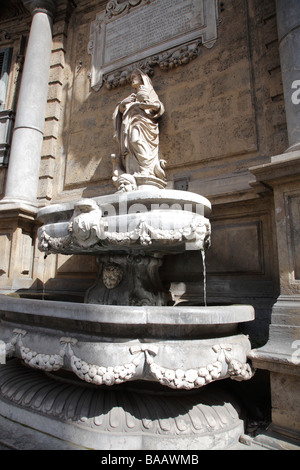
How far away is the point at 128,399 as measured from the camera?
7.67 feet

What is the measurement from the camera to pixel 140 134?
4449mm

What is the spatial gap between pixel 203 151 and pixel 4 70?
203 inches

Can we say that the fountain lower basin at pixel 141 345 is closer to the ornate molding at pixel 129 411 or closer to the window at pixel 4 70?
the ornate molding at pixel 129 411

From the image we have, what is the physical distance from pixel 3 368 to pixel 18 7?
7.63 metres

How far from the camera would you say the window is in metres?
6.71

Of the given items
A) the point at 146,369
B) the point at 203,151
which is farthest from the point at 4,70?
the point at 146,369

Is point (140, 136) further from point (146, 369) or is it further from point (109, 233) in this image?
point (146, 369)

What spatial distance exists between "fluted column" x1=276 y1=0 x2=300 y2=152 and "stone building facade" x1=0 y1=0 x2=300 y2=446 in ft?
0.04

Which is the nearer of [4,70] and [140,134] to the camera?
[140,134]

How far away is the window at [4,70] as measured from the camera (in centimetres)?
671

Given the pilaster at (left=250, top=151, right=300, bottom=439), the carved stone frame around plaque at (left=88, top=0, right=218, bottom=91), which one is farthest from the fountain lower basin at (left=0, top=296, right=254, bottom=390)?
the carved stone frame around plaque at (left=88, top=0, right=218, bottom=91)

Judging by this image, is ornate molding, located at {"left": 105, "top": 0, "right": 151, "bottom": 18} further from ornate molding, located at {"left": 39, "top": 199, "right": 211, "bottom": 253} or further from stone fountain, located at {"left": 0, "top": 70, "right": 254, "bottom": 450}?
ornate molding, located at {"left": 39, "top": 199, "right": 211, "bottom": 253}

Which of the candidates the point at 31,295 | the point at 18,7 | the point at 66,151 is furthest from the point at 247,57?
the point at 18,7

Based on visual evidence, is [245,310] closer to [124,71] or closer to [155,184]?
[155,184]
